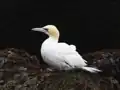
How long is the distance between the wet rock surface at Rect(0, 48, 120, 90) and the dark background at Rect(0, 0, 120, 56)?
5.17 feet

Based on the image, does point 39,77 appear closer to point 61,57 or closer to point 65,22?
point 61,57


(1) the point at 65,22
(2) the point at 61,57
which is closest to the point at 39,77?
(2) the point at 61,57

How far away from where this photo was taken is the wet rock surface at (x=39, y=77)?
5.45 metres

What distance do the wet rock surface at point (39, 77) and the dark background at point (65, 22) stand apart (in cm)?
158

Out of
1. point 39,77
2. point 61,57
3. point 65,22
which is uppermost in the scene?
point 65,22

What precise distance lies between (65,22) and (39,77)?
8.45 ft

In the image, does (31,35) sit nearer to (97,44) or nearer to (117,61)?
(97,44)

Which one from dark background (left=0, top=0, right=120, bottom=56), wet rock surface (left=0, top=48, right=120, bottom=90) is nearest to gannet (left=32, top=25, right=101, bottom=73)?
wet rock surface (left=0, top=48, right=120, bottom=90)

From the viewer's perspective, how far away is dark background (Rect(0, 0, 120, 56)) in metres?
7.80

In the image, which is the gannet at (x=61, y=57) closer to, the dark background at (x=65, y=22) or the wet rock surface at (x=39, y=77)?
the wet rock surface at (x=39, y=77)

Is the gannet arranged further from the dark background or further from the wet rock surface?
the dark background

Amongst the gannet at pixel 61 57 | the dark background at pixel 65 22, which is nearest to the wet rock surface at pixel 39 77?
the gannet at pixel 61 57

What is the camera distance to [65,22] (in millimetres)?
7934

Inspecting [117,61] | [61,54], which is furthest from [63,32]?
[61,54]
